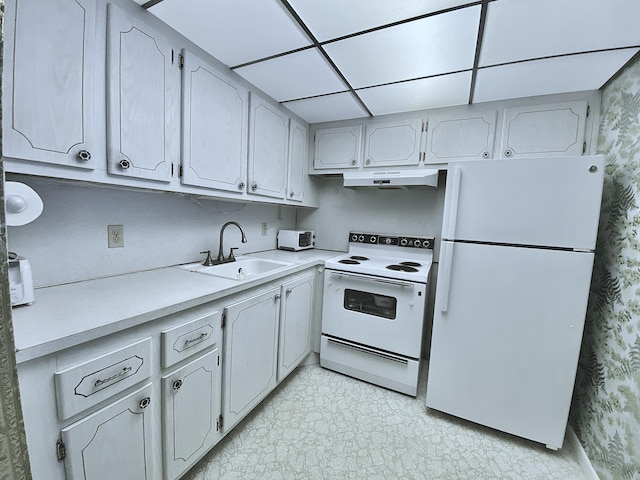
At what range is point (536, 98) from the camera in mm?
1819

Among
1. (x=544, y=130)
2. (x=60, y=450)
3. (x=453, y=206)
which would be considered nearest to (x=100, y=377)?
(x=60, y=450)

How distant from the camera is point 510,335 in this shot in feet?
5.00

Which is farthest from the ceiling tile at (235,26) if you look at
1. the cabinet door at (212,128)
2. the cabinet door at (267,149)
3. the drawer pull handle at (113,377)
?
the drawer pull handle at (113,377)

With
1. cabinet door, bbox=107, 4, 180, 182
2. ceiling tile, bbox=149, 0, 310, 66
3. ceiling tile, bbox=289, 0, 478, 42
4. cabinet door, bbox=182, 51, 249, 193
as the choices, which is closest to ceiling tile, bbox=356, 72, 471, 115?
ceiling tile, bbox=289, 0, 478, 42

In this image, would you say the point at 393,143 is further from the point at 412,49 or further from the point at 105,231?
the point at 105,231

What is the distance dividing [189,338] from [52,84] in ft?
3.39

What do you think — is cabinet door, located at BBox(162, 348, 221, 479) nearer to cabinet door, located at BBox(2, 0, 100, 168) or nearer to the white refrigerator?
cabinet door, located at BBox(2, 0, 100, 168)

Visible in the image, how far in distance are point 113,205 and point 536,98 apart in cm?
265

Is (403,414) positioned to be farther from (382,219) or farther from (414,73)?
(414,73)

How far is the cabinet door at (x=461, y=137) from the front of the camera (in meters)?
1.98

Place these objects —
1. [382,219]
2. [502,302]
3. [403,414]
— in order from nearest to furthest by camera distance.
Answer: [502,302] < [403,414] < [382,219]

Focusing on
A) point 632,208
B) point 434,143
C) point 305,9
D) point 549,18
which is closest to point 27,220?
point 305,9

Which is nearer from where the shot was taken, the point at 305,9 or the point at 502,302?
the point at 305,9

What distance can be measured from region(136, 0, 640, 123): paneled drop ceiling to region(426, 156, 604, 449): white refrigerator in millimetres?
532
